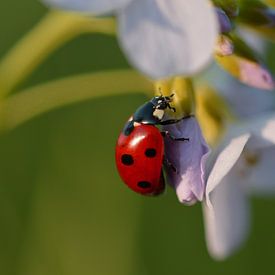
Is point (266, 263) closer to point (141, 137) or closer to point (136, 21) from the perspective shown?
point (141, 137)

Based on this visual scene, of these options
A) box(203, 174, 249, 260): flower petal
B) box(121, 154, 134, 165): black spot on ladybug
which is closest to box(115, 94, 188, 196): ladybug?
box(121, 154, 134, 165): black spot on ladybug

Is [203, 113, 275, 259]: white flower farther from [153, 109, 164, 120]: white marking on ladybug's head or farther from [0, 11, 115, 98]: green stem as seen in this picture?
[0, 11, 115, 98]: green stem

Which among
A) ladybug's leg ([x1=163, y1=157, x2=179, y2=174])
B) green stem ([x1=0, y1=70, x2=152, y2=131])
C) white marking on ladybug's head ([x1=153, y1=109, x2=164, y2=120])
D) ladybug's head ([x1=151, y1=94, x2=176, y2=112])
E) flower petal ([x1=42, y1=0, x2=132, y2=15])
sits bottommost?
ladybug's leg ([x1=163, y1=157, x2=179, y2=174])

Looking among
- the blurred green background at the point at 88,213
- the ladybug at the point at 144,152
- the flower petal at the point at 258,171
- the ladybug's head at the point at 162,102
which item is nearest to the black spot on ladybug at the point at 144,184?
the ladybug at the point at 144,152

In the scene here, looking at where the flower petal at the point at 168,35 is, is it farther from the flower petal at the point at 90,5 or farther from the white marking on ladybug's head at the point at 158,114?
the white marking on ladybug's head at the point at 158,114

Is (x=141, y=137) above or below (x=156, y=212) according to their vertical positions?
below

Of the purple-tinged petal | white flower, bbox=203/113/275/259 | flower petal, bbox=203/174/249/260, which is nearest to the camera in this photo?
the purple-tinged petal

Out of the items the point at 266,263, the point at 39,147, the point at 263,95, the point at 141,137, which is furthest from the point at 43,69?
the point at 141,137
